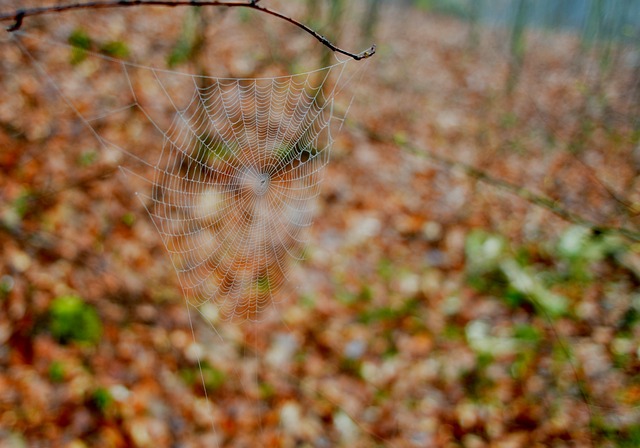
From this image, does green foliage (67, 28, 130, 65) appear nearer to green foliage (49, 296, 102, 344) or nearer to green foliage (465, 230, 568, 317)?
green foliage (49, 296, 102, 344)

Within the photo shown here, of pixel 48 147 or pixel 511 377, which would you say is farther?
pixel 48 147

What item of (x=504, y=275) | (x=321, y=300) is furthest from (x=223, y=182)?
(x=504, y=275)

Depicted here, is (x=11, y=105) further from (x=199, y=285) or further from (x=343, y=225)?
(x=343, y=225)

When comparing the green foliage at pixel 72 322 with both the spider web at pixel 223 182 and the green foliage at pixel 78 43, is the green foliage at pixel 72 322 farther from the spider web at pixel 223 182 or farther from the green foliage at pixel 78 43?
the green foliage at pixel 78 43

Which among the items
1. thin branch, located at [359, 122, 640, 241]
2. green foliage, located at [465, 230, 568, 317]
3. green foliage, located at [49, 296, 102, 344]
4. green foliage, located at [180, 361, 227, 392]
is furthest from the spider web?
green foliage, located at [465, 230, 568, 317]

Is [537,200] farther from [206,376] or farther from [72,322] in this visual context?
[72,322]

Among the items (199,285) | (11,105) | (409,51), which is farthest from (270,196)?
(409,51)

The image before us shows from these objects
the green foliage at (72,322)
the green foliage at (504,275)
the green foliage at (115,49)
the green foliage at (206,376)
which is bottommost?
the green foliage at (206,376)

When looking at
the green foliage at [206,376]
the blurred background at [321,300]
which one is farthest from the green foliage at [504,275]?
the green foliage at [206,376]
